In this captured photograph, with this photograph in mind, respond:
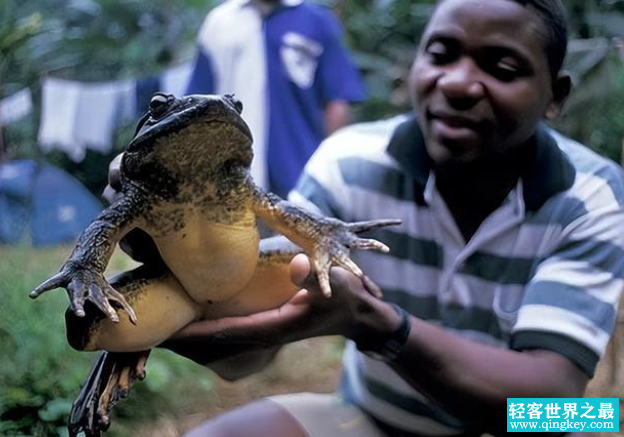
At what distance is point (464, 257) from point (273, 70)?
5.65 ft

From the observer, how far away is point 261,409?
1717 mm

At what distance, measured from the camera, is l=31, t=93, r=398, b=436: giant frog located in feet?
4.58

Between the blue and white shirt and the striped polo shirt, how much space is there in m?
1.38

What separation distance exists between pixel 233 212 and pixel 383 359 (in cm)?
36

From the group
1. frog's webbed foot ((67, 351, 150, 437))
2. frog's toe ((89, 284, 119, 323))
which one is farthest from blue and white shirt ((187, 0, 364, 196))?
frog's toe ((89, 284, 119, 323))

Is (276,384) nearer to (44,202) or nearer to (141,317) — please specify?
(141,317)

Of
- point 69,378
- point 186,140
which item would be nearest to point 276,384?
point 69,378

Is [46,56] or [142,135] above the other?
[142,135]

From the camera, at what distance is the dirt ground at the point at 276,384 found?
11.5ft

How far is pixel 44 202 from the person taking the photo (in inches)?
230

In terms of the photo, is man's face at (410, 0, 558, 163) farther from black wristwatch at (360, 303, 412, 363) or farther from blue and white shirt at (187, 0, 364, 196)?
blue and white shirt at (187, 0, 364, 196)

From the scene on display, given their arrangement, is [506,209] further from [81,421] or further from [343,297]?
[81,421]

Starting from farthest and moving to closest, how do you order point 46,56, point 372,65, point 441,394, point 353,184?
1. point 46,56
2. point 372,65
3. point 353,184
4. point 441,394

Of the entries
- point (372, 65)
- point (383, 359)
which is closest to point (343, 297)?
point (383, 359)
